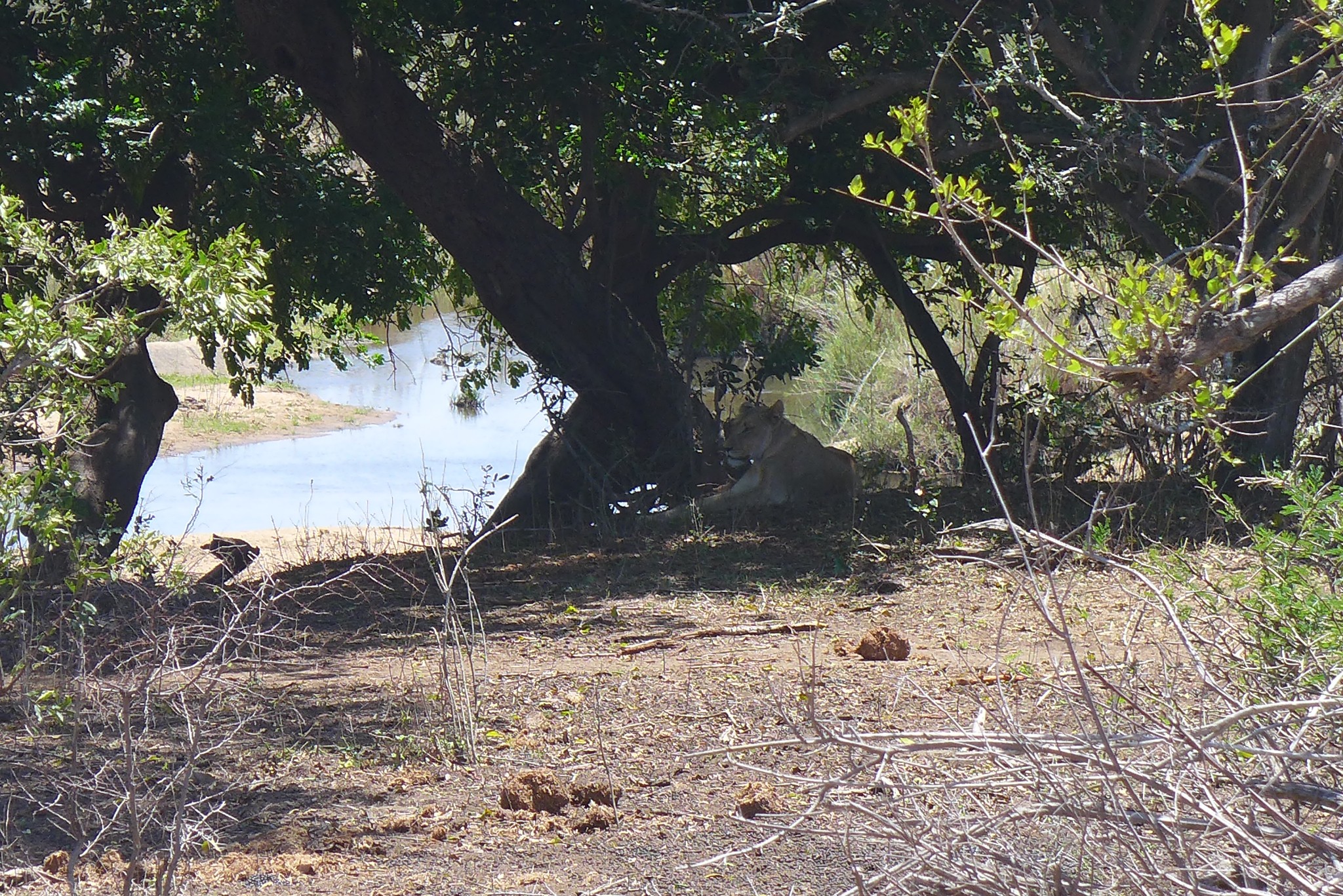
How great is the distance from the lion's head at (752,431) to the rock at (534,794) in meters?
5.80

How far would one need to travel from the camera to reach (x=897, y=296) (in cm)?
1017

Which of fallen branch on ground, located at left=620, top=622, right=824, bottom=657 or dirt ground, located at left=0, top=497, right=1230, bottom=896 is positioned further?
fallen branch on ground, located at left=620, top=622, right=824, bottom=657

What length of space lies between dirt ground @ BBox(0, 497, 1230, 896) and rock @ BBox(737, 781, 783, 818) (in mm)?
16

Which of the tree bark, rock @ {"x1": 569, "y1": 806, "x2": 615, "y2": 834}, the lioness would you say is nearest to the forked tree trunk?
the tree bark

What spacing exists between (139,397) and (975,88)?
5871 millimetres

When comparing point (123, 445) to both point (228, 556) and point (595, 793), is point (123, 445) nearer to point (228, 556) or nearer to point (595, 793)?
point (228, 556)

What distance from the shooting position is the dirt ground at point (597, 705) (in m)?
3.84

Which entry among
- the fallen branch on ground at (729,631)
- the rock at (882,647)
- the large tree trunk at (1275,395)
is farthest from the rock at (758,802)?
the large tree trunk at (1275,395)

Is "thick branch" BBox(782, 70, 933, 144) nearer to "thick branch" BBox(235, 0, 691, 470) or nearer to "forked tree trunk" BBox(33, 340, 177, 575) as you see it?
"thick branch" BBox(235, 0, 691, 470)

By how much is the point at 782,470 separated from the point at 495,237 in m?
2.67

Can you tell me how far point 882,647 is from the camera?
235 inches

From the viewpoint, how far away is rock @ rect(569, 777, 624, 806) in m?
4.29

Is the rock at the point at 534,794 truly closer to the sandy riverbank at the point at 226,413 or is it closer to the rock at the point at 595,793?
the rock at the point at 595,793

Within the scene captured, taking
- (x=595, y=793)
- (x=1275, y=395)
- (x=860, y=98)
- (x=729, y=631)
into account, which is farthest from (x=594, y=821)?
(x=1275, y=395)
